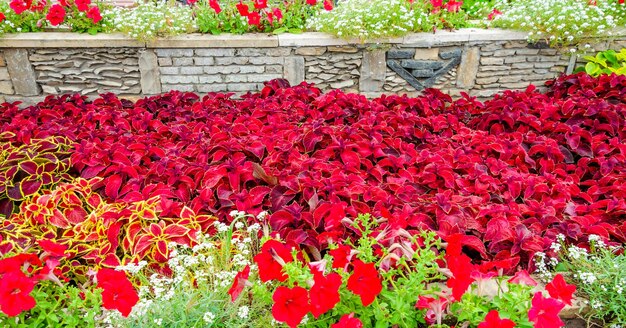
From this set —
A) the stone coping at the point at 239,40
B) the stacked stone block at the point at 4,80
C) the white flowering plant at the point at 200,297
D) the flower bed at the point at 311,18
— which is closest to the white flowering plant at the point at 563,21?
the flower bed at the point at 311,18

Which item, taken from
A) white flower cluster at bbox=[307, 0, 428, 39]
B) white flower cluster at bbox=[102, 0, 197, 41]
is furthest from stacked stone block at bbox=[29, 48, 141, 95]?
white flower cluster at bbox=[307, 0, 428, 39]

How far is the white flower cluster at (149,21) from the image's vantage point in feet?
9.92

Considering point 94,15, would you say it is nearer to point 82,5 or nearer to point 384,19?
point 82,5

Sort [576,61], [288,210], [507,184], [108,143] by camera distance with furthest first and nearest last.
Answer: [576,61], [108,143], [507,184], [288,210]

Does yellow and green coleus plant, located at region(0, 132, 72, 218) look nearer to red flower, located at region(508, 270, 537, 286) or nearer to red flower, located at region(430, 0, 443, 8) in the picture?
red flower, located at region(508, 270, 537, 286)

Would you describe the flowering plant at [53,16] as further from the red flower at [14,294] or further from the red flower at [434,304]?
the red flower at [434,304]

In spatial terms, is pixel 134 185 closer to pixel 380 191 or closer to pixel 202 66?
pixel 380 191

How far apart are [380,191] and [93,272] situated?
109 cm

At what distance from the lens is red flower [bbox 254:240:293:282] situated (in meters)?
1.20

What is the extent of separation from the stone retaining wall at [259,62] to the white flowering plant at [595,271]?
191 cm

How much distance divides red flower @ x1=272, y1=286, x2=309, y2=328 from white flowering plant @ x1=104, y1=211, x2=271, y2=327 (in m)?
0.19

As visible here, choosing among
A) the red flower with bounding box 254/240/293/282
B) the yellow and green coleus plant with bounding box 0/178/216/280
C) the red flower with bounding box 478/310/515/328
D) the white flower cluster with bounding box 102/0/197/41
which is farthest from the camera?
the white flower cluster with bounding box 102/0/197/41

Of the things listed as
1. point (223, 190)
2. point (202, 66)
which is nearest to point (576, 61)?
point (202, 66)

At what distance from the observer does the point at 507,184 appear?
2.04 metres
